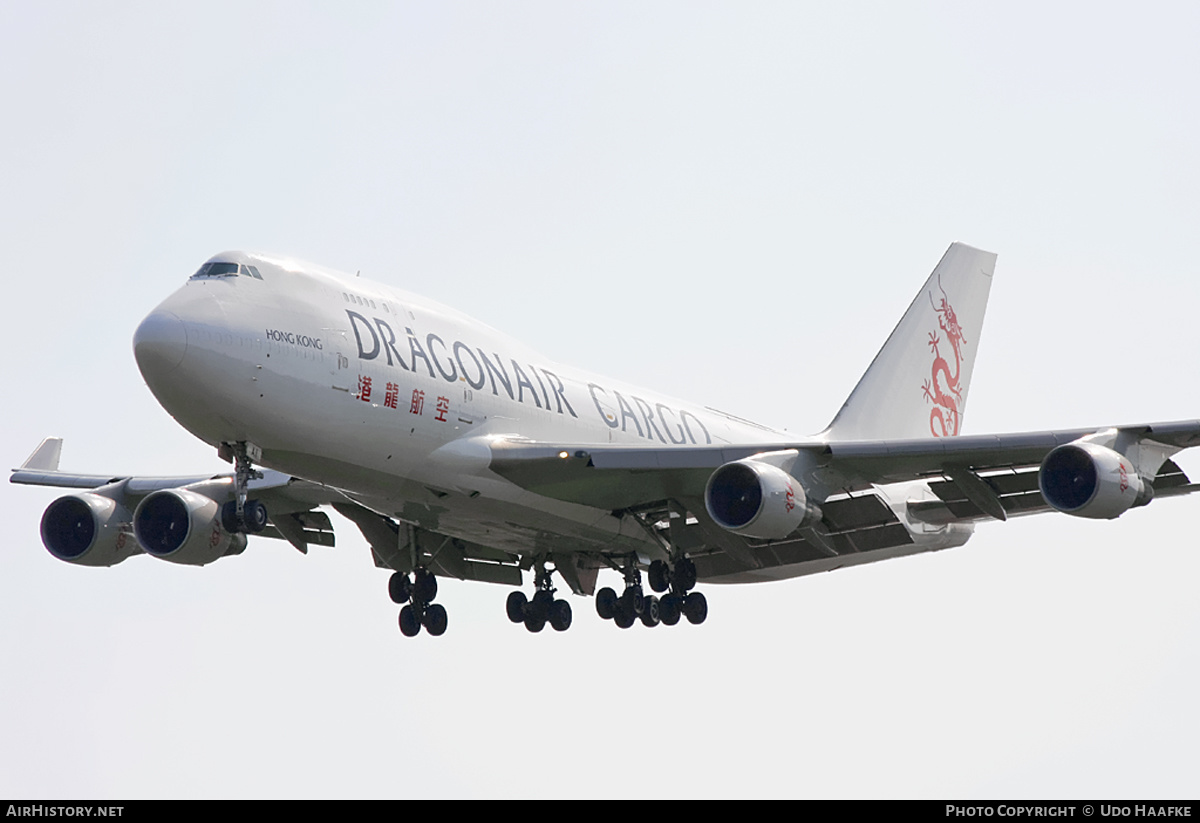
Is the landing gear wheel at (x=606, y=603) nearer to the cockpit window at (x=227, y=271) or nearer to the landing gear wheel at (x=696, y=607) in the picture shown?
the landing gear wheel at (x=696, y=607)

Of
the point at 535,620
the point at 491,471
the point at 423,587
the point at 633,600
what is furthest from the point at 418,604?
the point at 491,471

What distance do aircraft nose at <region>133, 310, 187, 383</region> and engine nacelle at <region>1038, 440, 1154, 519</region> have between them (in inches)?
531

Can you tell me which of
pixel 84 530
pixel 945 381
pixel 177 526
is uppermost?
pixel 945 381

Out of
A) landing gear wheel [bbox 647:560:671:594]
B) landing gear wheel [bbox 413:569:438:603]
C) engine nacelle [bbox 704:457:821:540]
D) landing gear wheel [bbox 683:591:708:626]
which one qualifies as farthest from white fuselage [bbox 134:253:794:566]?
engine nacelle [bbox 704:457:821:540]

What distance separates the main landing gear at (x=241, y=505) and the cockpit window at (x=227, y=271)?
8.60 feet

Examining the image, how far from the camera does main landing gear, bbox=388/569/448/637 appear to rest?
3278 centimetres

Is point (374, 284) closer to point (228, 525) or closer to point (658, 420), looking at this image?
point (228, 525)

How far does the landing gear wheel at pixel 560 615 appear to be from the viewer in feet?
111

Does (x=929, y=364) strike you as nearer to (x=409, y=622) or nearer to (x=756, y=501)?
(x=756, y=501)

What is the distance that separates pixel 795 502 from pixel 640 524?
4.50m

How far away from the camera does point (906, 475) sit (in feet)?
93.0

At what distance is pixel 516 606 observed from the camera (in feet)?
112

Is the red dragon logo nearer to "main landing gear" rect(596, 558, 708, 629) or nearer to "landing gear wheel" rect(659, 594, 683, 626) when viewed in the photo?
"main landing gear" rect(596, 558, 708, 629)

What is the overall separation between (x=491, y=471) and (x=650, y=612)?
21.0 ft
